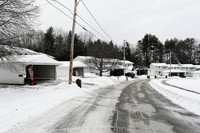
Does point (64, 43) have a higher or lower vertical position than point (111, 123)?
higher

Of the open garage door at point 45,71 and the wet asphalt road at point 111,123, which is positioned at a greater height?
the open garage door at point 45,71

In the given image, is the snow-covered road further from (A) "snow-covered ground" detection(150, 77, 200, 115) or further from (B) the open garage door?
(B) the open garage door

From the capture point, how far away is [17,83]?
16.3 metres

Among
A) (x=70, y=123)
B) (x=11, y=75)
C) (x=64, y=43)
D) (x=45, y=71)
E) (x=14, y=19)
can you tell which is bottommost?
(x=70, y=123)

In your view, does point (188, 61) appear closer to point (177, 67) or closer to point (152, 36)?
point (177, 67)

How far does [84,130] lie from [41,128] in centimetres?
140

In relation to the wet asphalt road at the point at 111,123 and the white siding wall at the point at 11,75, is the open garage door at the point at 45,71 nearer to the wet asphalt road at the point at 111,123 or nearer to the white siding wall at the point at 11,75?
the white siding wall at the point at 11,75

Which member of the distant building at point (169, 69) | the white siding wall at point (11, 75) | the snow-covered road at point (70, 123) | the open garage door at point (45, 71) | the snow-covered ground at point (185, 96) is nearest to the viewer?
the snow-covered road at point (70, 123)

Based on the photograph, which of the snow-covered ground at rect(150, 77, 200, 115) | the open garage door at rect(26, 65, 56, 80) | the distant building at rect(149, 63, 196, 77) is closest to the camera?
the snow-covered ground at rect(150, 77, 200, 115)

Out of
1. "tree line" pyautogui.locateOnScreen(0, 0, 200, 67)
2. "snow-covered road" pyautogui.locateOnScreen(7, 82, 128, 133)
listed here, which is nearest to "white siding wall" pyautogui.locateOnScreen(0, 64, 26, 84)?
"tree line" pyautogui.locateOnScreen(0, 0, 200, 67)

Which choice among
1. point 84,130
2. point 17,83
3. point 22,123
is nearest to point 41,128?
point 22,123

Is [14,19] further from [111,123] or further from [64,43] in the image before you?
[64,43]

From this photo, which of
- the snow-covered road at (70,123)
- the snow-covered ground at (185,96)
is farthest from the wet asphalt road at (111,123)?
the snow-covered ground at (185,96)

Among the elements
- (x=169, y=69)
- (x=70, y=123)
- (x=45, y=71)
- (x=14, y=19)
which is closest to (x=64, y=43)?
(x=45, y=71)
